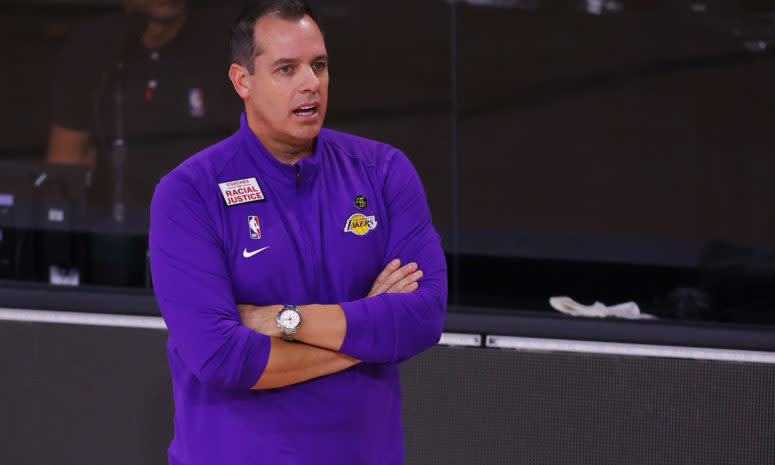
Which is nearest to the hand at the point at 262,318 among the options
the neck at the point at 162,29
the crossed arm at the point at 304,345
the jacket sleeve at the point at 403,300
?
the crossed arm at the point at 304,345

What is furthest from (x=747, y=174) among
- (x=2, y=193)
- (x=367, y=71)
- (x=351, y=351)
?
(x=351, y=351)

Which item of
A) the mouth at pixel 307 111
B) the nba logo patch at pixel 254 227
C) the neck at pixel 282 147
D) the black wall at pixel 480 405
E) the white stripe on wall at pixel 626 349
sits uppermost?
the mouth at pixel 307 111

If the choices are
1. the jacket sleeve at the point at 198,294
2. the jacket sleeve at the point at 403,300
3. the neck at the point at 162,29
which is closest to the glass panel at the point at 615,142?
the neck at the point at 162,29

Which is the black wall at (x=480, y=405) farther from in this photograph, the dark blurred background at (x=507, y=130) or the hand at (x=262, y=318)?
the hand at (x=262, y=318)

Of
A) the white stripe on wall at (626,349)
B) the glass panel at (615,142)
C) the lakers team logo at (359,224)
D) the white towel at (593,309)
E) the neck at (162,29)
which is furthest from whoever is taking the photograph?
the glass panel at (615,142)

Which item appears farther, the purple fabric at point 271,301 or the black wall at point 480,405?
the black wall at point 480,405

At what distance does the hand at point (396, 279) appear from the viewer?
1.60 metres

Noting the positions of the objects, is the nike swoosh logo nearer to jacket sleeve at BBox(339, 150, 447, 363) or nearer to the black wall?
jacket sleeve at BBox(339, 150, 447, 363)

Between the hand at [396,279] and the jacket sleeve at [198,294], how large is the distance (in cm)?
24

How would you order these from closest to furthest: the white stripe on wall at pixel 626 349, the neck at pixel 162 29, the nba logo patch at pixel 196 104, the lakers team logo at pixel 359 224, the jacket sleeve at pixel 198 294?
1. the jacket sleeve at pixel 198 294
2. the lakers team logo at pixel 359 224
3. the white stripe on wall at pixel 626 349
4. the neck at pixel 162 29
5. the nba logo patch at pixel 196 104

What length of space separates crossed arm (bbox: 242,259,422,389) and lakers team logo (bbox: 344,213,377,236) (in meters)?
0.14

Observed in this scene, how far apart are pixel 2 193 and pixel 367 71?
1135 cm

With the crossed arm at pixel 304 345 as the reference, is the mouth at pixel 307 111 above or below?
above

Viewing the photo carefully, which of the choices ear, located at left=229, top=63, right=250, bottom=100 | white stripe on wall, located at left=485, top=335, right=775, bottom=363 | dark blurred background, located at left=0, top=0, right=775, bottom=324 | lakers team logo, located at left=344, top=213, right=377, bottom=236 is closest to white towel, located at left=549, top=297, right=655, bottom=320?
white stripe on wall, located at left=485, top=335, right=775, bottom=363
